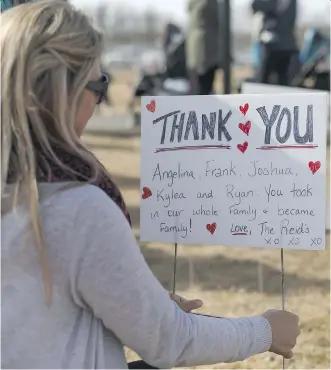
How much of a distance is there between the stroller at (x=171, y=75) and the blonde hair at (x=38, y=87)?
843 cm

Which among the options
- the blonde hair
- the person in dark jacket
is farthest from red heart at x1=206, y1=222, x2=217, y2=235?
the person in dark jacket

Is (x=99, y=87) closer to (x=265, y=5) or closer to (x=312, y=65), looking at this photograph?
(x=265, y=5)

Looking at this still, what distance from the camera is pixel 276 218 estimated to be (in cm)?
245

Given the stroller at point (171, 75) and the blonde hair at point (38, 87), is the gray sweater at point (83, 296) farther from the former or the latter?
the stroller at point (171, 75)

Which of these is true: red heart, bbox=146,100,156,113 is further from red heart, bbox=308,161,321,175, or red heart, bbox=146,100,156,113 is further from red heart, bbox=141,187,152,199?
red heart, bbox=308,161,321,175

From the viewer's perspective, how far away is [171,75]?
35.1ft

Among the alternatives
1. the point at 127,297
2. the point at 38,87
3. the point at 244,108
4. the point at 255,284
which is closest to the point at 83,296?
the point at 127,297

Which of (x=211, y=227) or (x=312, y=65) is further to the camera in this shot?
(x=312, y=65)

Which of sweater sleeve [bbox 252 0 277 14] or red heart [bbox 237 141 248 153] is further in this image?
sweater sleeve [bbox 252 0 277 14]

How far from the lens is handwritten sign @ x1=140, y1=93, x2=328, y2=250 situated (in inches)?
96.0

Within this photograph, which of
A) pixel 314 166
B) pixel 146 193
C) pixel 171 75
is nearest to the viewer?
pixel 314 166

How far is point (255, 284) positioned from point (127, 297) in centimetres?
280

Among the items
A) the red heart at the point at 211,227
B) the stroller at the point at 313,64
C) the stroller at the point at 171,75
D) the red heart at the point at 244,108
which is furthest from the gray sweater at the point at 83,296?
the stroller at the point at 171,75

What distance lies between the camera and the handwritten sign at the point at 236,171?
244 cm
